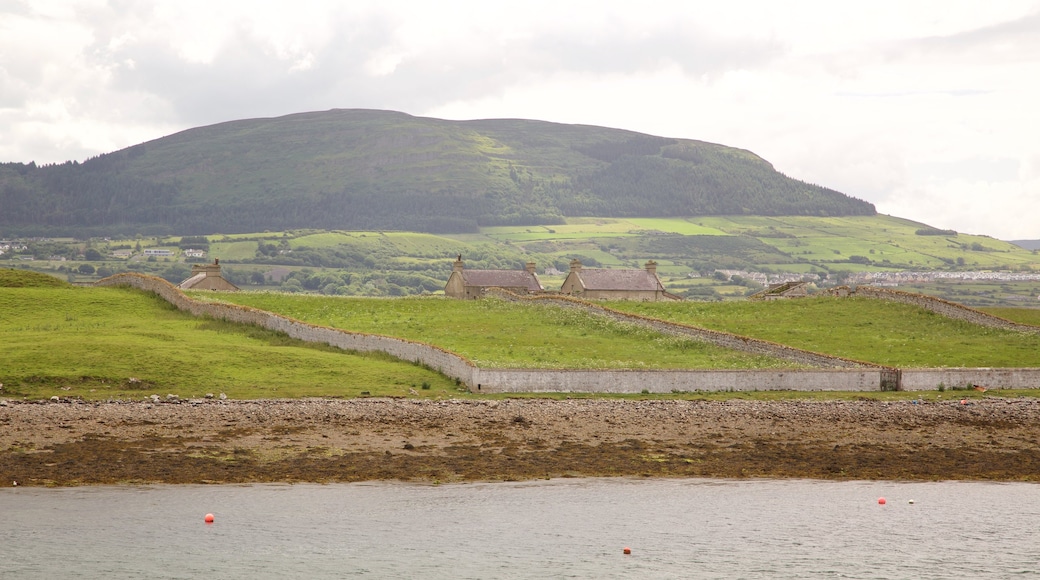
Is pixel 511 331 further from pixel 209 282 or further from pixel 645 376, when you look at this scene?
pixel 209 282

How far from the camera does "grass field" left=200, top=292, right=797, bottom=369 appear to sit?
164ft

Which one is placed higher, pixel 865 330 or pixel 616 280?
pixel 616 280

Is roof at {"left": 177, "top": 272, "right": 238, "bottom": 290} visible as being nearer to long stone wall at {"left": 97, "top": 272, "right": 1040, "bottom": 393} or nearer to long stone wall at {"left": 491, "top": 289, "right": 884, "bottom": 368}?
long stone wall at {"left": 97, "top": 272, "right": 1040, "bottom": 393}

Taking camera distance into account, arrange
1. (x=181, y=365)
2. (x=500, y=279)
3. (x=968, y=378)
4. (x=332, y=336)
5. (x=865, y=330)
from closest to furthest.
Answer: (x=181, y=365) < (x=968, y=378) < (x=332, y=336) < (x=865, y=330) < (x=500, y=279)

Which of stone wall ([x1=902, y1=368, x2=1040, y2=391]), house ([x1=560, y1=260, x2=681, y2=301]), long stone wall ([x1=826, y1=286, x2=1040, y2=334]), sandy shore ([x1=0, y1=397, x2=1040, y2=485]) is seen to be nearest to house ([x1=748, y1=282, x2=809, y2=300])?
house ([x1=560, y1=260, x2=681, y2=301])

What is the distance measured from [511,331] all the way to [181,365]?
18338mm

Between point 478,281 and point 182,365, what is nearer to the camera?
point 182,365

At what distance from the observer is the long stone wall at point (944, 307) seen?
210ft

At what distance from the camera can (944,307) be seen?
67812 millimetres

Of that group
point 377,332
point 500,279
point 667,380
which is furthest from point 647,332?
point 500,279

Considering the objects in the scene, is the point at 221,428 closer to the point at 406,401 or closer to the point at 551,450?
the point at 406,401

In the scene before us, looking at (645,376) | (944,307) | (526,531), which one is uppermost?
(944,307)

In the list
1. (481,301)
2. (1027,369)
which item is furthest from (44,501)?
(481,301)

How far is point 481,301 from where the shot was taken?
7369 centimetres
